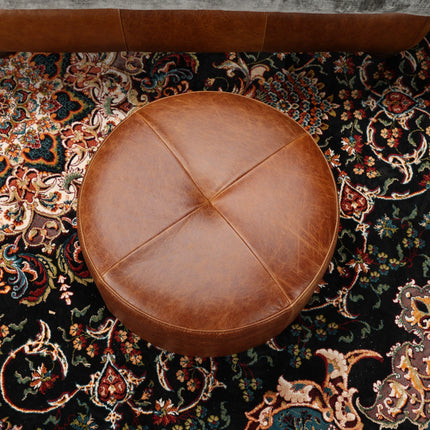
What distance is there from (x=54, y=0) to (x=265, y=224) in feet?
2.91

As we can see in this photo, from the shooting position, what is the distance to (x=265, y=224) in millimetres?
977

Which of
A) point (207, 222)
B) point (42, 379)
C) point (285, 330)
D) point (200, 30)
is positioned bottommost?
point (42, 379)

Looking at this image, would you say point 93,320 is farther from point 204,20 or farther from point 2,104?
point 204,20

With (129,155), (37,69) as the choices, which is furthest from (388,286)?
(37,69)

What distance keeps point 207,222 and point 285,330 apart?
19.4 inches

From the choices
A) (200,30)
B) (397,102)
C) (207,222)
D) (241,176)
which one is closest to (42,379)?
(207,222)

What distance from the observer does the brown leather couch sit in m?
1.30

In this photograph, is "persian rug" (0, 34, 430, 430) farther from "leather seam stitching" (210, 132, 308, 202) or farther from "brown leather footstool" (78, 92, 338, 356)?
"leather seam stitching" (210, 132, 308, 202)

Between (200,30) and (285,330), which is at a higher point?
(200,30)

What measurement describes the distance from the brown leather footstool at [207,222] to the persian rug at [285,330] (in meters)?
0.22

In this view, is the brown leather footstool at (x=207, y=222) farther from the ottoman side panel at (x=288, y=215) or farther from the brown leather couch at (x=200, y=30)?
the brown leather couch at (x=200, y=30)

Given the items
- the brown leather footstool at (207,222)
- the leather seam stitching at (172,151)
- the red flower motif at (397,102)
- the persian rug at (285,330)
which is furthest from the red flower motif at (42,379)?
the red flower motif at (397,102)

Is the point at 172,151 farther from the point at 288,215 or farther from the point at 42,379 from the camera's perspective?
the point at 42,379

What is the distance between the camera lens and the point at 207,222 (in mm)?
980
